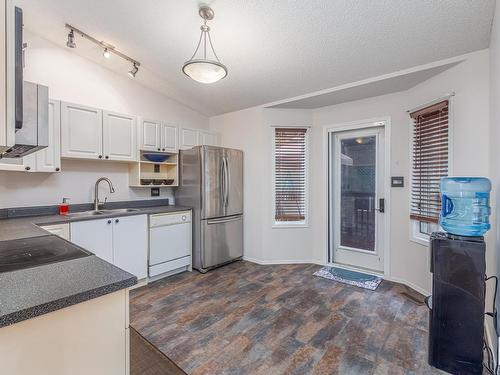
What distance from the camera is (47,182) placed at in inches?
119

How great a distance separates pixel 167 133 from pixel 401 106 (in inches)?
123

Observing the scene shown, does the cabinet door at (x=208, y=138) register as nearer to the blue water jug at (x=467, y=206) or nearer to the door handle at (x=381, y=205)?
the door handle at (x=381, y=205)

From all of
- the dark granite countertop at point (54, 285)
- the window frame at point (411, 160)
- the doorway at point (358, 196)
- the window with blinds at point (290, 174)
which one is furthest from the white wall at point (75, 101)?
the window frame at point (411, 160)

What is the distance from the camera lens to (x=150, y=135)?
11.8 feet

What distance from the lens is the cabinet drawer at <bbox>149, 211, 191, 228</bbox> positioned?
10.8 ft

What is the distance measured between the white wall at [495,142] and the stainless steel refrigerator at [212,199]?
2927 mm

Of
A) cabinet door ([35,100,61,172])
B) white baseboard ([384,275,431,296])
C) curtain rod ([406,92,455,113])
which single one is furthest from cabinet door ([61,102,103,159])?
white baseboard ([384,275,431,296])

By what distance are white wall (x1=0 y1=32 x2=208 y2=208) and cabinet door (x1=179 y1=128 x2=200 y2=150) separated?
469 millimetres

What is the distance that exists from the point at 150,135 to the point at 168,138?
28 centimetres

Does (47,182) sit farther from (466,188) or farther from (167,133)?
(466,188)

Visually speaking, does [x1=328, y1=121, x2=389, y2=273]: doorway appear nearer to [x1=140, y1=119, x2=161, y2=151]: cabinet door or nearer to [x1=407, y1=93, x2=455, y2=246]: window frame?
[x1=407, y1=93, x2=455, y2=246]: window frame

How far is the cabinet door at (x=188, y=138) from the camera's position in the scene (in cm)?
396

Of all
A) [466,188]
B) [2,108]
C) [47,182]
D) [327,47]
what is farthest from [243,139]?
[2,108]

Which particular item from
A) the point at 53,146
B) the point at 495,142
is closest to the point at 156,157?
the point at 53,146
